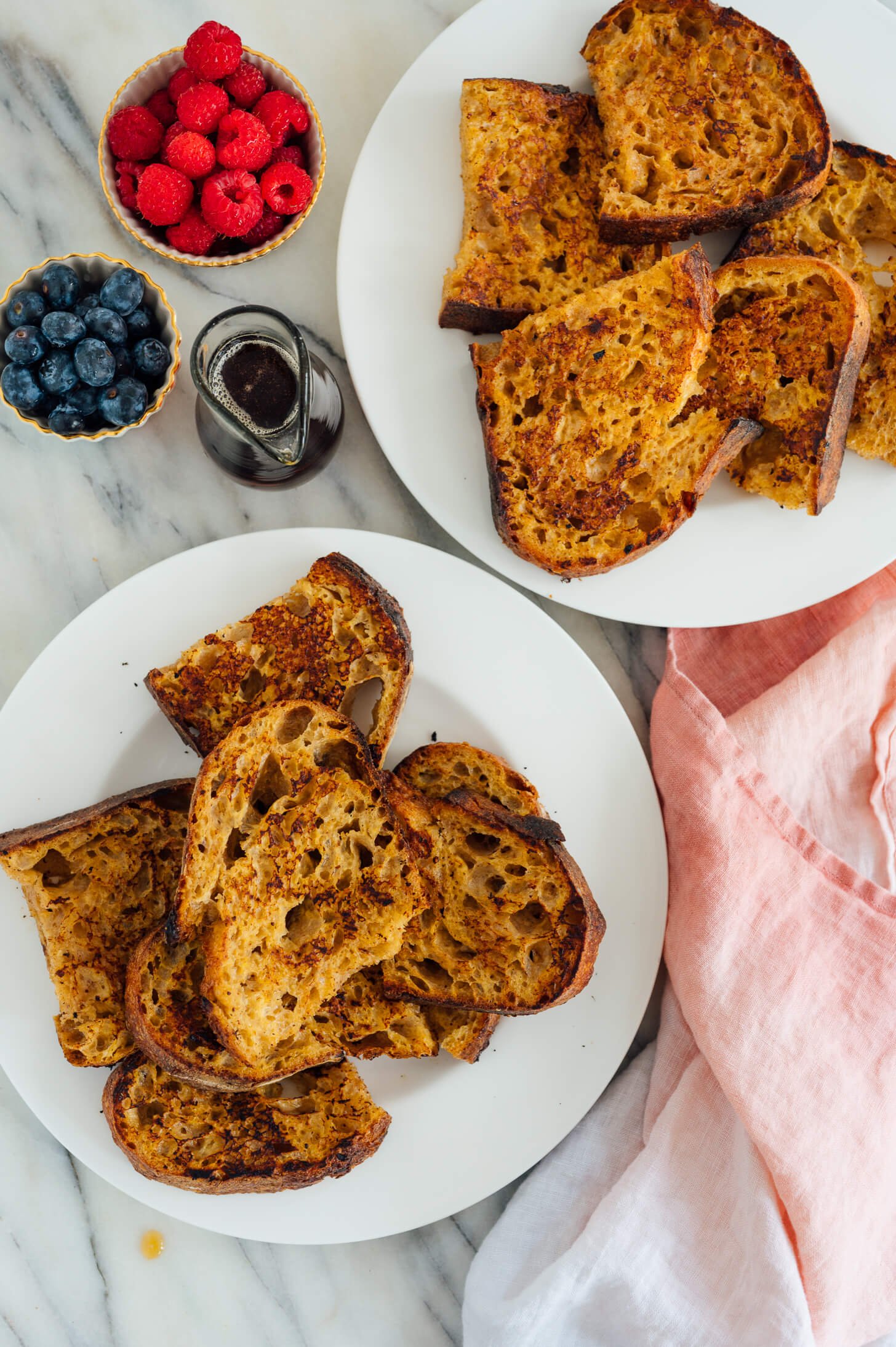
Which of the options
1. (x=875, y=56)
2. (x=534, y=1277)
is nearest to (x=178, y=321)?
(x=875, y=56)

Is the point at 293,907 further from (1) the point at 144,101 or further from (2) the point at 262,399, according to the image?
(1) the point at 144,101

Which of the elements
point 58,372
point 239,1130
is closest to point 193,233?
point 58,372

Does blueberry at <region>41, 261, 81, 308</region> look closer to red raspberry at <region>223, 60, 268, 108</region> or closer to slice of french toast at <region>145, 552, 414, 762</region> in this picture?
red raspberry at <region>223, 60, 268, 108</region>

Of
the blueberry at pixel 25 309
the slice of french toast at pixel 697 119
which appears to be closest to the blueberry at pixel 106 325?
the blueberry at pixel 25 309

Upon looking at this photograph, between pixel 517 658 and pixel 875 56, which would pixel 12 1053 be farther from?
pixel 875 56

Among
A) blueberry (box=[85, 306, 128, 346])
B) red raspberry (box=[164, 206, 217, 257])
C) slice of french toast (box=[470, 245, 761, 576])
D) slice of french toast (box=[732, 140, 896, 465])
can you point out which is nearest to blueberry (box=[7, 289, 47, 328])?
blueberry (box=[85, 306, 128, 346])
